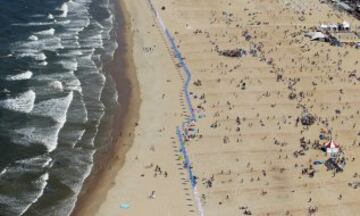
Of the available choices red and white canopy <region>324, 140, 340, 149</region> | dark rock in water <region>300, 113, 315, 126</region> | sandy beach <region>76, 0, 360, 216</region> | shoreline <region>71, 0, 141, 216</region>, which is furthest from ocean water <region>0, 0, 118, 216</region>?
red and white canopy <region>324, 140, 340, 149</region>

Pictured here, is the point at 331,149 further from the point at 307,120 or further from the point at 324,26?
the point at 324,26

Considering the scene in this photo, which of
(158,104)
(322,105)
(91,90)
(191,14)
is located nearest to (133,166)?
(158,104)

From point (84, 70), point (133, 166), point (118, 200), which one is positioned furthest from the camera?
point (84, 70)

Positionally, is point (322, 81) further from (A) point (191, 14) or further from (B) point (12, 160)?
(B) point (12, 160)

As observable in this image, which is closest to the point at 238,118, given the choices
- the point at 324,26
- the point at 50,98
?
the point at 50,98

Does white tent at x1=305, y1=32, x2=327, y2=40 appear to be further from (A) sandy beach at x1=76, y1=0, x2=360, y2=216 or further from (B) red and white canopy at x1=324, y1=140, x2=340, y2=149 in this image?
(B) red and white canopy at x1=324, y1=140, x2=340, y2=149

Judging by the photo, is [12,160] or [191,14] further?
[191,14]

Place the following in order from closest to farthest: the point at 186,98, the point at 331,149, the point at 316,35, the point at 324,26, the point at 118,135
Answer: the point at 331,149
the point at 118,135
the point at 186,98
the point at 316,35
the point at 324,26
